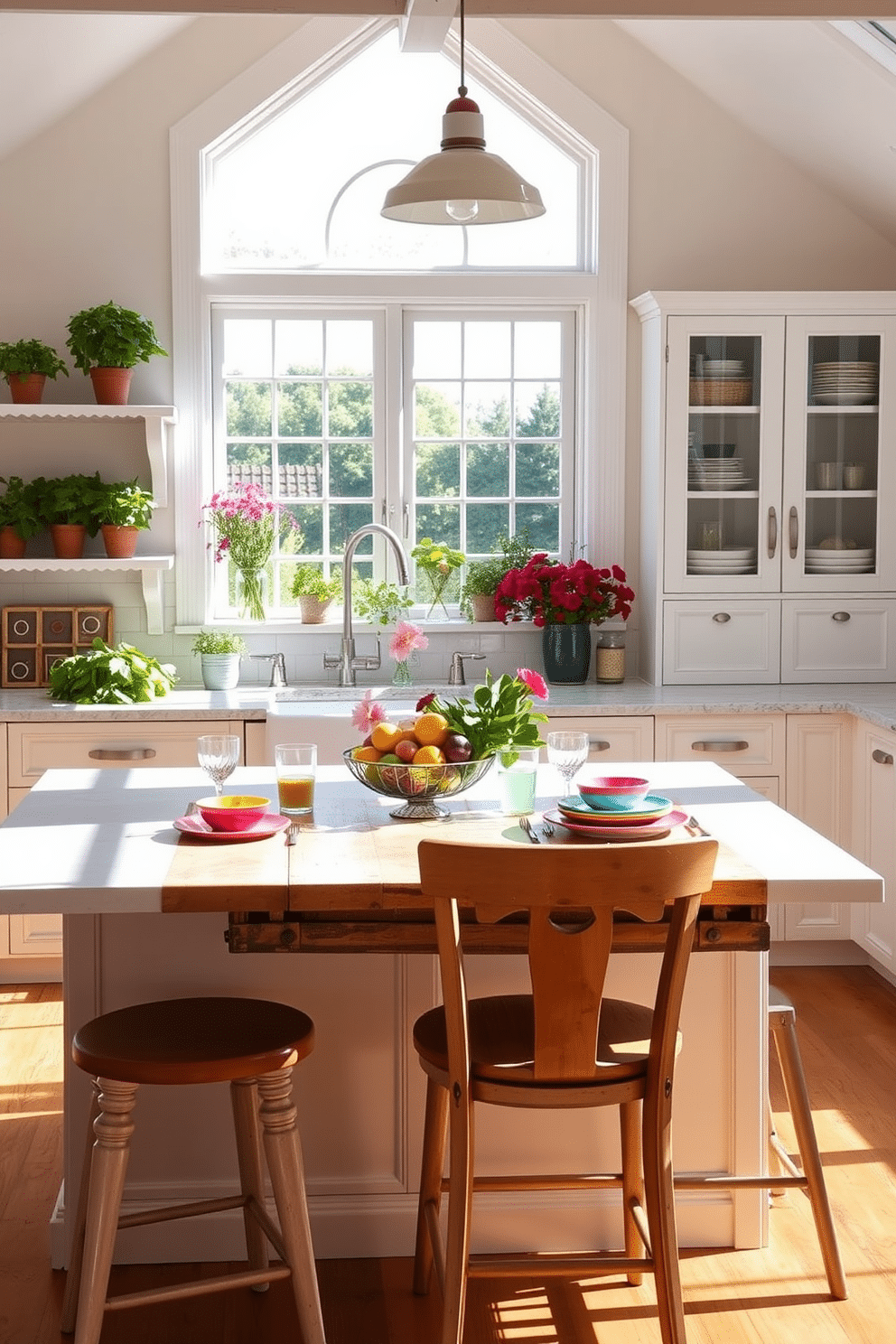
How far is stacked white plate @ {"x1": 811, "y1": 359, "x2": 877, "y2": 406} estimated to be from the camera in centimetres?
496

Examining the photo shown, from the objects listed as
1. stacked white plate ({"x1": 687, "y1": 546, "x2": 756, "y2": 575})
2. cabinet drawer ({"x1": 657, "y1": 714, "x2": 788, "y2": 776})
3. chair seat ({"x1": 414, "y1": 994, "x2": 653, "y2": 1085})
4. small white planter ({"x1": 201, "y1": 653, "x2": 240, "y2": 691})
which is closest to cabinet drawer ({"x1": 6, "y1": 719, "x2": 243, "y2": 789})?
small white planter ({"x1": 201, "y1": 653, "x2": 240, "y2": 691})

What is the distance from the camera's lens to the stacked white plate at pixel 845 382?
4957 mm

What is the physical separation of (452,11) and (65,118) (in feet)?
7.21

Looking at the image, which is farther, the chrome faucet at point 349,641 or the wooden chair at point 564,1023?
the chrome faucet at point 349,641

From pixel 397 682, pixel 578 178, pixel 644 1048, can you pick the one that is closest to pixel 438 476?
pixel 397 682

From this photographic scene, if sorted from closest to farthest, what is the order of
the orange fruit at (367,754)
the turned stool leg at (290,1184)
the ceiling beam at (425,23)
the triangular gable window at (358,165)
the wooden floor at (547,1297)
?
the turned stool leg at (290,1184) → the wooden floor at (547,1297) → the orange fruit at (367,754) → the ceiling beam at (425,23) → the triangular gable window at (358,165)

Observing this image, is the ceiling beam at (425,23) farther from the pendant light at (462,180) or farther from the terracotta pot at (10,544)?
the terracotta pot at (10,544)

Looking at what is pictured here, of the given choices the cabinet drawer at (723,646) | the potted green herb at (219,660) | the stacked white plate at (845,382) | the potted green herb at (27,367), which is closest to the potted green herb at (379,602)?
the potted green herb at (219,660)

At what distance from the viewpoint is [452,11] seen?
10.6 feet

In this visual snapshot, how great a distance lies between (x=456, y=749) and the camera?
2.67 meters

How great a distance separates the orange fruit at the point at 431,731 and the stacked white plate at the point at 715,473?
2.54m

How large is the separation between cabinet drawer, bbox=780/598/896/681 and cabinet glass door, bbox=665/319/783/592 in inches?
6.8

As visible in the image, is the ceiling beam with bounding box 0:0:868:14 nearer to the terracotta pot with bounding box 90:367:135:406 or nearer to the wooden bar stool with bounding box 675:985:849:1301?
the terracotta pot with bounding box 90:367:135:406

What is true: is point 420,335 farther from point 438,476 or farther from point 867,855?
point 867,855
